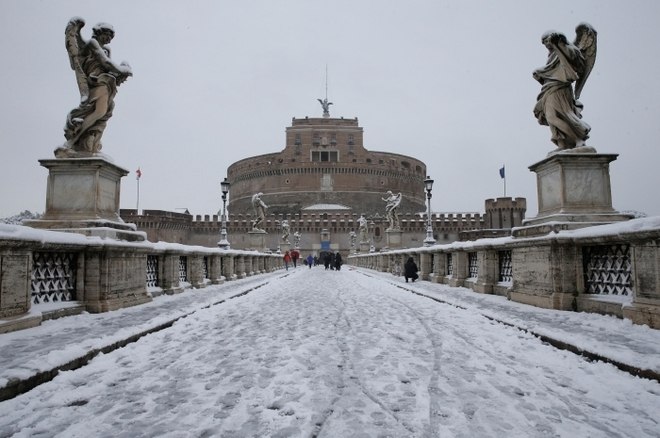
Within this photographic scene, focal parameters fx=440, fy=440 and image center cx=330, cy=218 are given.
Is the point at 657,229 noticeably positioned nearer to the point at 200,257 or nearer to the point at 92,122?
the point at 92,122

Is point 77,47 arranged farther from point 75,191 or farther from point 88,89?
point 75,191

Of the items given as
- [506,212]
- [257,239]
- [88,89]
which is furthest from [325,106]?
[88,89]

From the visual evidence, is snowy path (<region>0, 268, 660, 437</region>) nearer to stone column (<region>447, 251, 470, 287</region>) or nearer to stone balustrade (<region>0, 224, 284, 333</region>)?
stone balustrade (<region>0, 224, 284, 333</region>)

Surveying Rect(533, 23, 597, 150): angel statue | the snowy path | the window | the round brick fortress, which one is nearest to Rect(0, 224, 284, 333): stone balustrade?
the snowy path

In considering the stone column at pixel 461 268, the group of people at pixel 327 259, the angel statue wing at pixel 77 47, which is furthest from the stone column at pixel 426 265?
the group of people at pixel 327 259

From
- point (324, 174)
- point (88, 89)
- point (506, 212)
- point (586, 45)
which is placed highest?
point (324, 174)

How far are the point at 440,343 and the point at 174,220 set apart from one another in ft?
202

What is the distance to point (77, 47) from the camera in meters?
6.95

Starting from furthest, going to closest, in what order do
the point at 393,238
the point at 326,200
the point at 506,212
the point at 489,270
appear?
the point at 326,200
the point at 506,212
the point at 393,238
the point at 489,270

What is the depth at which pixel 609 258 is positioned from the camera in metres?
5.55

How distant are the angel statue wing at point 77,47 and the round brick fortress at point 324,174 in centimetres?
6493

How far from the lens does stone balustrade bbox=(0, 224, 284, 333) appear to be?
446 cm

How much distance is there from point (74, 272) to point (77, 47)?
358cm

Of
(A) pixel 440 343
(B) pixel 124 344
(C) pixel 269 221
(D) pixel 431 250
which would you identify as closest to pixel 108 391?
(B) pixel 124 344
